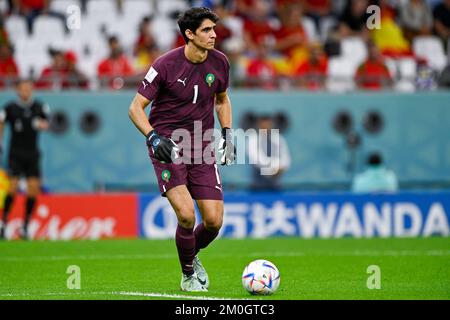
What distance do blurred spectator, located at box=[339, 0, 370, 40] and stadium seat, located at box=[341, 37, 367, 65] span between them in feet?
0.53

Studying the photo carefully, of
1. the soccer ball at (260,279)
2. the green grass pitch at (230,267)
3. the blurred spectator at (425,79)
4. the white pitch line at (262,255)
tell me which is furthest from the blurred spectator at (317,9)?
the soccer ball at (260,279)

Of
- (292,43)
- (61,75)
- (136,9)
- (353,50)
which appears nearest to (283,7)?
(292,43)

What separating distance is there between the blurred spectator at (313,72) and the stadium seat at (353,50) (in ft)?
2.52

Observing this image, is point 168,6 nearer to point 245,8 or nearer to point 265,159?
point 245,8

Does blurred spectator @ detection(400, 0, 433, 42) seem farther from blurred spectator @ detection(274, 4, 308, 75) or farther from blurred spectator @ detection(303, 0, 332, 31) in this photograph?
blurred spectator @ detection(274, 4, 308, 75)

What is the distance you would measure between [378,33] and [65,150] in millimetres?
6880

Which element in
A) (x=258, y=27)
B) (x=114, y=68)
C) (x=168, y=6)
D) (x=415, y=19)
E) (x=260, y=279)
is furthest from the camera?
(x=415, y=19)

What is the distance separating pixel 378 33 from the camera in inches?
856

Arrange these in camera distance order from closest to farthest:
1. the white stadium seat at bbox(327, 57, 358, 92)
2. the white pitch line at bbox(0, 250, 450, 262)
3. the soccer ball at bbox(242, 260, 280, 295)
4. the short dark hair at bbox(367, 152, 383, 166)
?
the soccer ball at bbox(242, 260, 280, 295) → the white pitch line at bbox(0, 250, 450, 262) → the short dark hair at bbox(367, 152, 383, 166) → the white stadium seat at bbox(327, 57, 358, 92)

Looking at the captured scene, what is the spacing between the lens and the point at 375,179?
61.9 feet

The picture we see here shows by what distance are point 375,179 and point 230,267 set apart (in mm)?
7049

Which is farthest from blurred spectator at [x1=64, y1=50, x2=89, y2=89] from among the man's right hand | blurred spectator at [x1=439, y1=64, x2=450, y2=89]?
the man's right hand

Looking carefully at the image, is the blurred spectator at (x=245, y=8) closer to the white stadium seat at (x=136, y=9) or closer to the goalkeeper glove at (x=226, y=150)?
the white stadium seat at (x=136, y=9)

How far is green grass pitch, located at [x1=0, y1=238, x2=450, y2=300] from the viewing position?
376 inches
